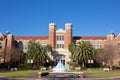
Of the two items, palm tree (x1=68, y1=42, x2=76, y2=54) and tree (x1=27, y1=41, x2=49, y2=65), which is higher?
palm tree (x1=68, y1=42, x2=76, y2=54)

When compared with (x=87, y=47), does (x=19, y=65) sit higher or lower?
lower

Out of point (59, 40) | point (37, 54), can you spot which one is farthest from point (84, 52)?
point (59, 40)

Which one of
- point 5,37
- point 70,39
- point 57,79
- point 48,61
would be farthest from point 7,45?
point 57,79

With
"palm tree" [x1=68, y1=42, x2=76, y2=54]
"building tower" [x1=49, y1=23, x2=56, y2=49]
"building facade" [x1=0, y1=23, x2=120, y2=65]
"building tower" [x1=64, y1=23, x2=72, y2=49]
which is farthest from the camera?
"building tower" [x1=64, y1=23, x2=72, y2=49]

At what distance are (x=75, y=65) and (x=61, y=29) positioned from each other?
18263 millimetres

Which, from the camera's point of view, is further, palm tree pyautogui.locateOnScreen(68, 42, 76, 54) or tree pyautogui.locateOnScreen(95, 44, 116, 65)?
palm tree pyautogui.locateOnScreen(68, 42, 76, 54)

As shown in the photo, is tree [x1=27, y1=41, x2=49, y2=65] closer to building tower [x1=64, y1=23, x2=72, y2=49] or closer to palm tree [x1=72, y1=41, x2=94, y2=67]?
palm tree [x1=72, y1=41, x2=94, y2=67]

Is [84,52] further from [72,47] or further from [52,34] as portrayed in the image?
[52,34]

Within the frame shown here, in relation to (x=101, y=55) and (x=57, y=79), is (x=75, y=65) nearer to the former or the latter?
(x=101, y=55)

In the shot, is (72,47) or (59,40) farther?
(59,40)

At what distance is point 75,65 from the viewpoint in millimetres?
73562

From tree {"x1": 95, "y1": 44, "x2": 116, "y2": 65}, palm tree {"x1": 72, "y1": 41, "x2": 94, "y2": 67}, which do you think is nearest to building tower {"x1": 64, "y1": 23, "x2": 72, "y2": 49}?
palm tree {"x1": 72, "y1": 41, "x2": 94, "y2": 67}

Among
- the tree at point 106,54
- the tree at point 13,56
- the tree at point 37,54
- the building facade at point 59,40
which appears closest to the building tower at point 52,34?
the building facade at point 59,40

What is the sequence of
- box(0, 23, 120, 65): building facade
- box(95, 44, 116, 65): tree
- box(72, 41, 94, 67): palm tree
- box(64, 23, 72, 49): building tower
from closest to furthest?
box(72, 41, 94, 67): palm tree, box(95, 44, 116, 65): tree, box(0, 23, 120, 65): building facade, box(64, 23, 72, 49): building tower
